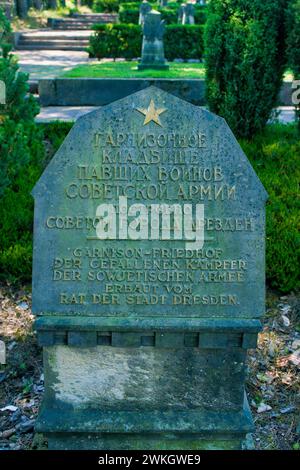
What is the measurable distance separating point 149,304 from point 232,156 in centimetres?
87

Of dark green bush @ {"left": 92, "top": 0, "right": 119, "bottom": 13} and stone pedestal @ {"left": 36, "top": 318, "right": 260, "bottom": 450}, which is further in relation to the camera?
dark green bush @ {"left": 92, "top": 0, "right": 119, "bottom": 13}

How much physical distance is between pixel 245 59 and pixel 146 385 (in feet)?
15.7

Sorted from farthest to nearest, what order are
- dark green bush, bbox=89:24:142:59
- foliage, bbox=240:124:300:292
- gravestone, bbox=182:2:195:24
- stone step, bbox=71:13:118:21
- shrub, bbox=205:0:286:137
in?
stone step, bbox=71:13:118:21 < gravestone, bbox=182:2:195:24 < dark green bush, bbox=89:24:142:59 < shrub, bbox=205:0:286:137 < foliage, bbox=240:124:300:292

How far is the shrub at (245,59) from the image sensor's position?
6.71 metres

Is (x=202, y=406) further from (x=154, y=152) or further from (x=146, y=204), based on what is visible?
(x=154, y=152)

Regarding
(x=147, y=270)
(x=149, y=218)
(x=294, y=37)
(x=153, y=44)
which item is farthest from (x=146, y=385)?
(x=153, y=44)

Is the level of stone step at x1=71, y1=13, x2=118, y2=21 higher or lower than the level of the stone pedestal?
higher

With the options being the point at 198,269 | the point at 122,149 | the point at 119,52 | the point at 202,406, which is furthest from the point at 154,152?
the point at 119,52

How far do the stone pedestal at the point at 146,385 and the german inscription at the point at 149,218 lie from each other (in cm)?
11

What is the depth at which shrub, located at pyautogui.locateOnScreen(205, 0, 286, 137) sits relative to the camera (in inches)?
264

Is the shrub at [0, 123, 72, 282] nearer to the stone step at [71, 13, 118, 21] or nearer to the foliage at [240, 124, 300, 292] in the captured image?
the foliage at [240, 124, 300, 292]

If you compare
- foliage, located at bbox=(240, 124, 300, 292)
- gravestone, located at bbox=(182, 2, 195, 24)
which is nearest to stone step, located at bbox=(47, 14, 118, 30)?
gravestone, located at bbox=(182, 2, 195, 24)

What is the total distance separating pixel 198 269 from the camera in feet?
9.91

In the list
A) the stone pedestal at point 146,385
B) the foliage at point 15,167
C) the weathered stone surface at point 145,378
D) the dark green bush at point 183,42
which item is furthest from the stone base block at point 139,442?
the dark green bush at point 183,42
